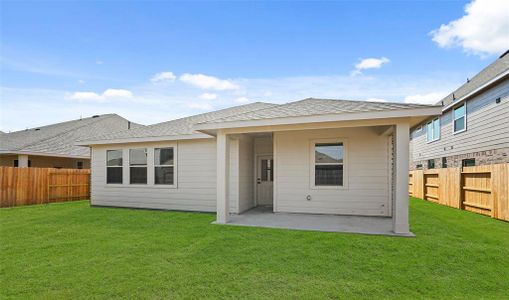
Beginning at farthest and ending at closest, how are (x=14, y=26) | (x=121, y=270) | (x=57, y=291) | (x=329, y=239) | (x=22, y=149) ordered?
(x=22, y=149) → (x=14, y=26) → (x=329, y=239) → (x=121, y=270) → (x=57, y=291)

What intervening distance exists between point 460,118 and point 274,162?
9.87 metres

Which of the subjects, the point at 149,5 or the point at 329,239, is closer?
the point at 329,239

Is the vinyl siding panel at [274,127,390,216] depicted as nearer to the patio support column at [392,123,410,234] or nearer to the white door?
the white door

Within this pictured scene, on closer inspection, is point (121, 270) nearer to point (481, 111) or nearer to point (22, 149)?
point (481, 111)

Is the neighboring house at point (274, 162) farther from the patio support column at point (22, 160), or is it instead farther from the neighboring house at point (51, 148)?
the patio support column at point (22, 160)

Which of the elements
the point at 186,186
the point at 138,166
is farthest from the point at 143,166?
the point at 186,186

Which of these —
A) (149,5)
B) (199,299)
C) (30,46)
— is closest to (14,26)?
(30,46)

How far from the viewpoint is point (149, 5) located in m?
9.28

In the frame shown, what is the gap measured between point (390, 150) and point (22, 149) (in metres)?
17.4

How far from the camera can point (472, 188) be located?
29.2ft

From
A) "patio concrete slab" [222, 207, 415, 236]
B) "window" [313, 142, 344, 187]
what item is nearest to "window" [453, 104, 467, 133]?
"window" [313, 142, 344, 187]

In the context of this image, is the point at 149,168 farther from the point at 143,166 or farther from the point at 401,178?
the point at 401,178

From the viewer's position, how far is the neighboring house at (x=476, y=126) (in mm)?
9164

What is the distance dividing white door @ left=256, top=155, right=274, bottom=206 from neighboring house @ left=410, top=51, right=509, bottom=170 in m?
4.85
